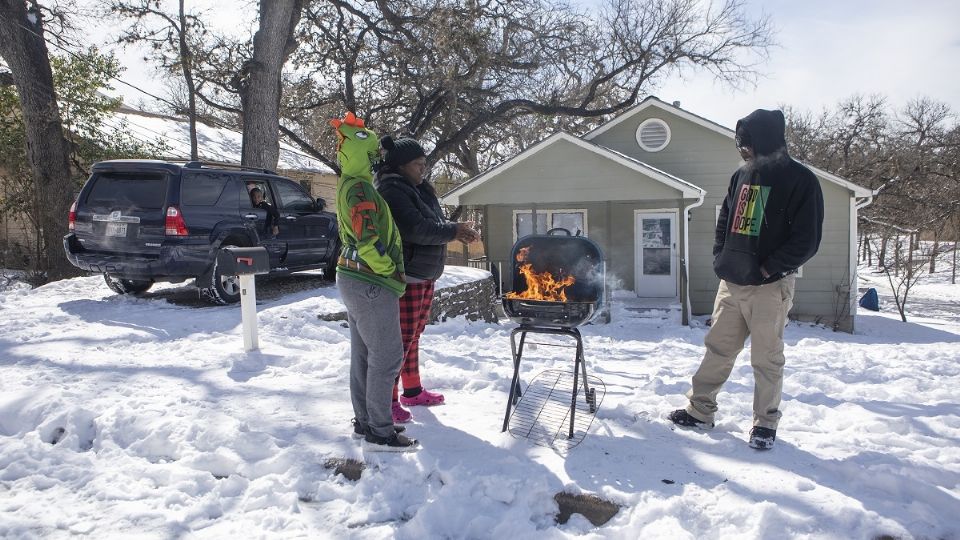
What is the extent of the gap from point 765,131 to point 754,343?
1.27m

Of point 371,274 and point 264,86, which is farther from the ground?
point 264,86

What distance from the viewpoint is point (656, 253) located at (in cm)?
1507

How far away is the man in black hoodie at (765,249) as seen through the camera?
3498mm

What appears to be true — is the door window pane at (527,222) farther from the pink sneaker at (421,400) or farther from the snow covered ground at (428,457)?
the pink sneaker at (421,400)

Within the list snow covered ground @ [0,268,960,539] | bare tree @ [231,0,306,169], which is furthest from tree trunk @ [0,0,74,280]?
snow covered ground @ [0,268,960,539]

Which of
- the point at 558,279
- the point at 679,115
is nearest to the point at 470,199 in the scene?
the point at 679,115

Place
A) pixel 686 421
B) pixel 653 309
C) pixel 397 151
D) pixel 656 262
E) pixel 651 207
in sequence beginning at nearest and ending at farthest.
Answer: pixel 397 151 < pixel 686 421 < pixel 653 309 < pixel 651 207 < pixel 656 262

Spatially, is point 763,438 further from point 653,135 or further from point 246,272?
point 653,135

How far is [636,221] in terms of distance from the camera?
15164 mm

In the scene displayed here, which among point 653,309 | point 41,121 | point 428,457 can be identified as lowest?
point 653,309

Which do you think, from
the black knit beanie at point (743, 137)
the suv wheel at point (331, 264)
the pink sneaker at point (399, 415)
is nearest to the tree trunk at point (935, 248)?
the suv wheel at point (331, 264)

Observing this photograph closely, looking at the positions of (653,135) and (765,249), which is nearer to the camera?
(765,249)

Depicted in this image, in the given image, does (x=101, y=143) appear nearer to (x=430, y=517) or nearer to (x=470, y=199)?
(x=470, y=199)

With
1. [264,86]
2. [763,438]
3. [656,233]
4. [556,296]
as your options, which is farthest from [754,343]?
[656,233]
